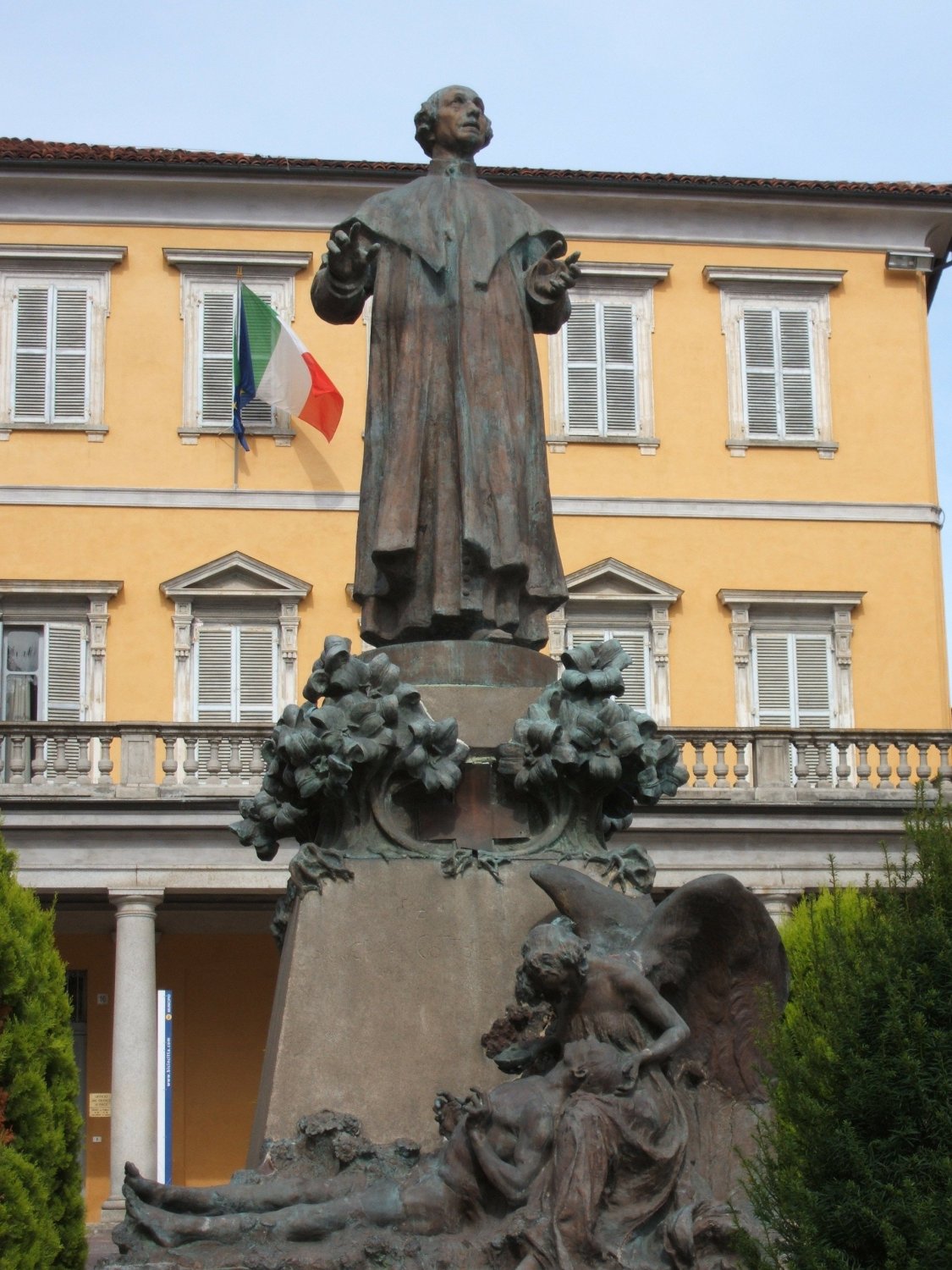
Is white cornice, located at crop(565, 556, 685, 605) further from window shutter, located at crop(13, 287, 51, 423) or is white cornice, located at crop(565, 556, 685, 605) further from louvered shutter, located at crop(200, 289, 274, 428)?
window shutter, located at crop(13, 287, 51, 423)

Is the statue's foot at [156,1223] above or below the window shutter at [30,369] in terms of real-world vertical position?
below

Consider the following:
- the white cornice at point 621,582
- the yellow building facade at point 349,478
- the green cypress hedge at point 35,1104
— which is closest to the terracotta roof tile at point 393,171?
the yellow building facade at point 349,478

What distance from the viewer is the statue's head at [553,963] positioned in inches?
250

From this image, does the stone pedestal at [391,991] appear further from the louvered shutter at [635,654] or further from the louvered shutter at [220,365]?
the louvered shutter at [220,365]

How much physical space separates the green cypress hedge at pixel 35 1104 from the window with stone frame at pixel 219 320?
20.4 metres

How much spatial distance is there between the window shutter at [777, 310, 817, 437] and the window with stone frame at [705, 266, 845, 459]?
0.04 ft

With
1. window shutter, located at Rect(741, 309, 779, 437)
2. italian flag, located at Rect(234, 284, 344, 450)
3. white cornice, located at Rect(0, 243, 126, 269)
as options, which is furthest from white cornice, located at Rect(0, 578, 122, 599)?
window shutter, located at Rect(741, 309, 779, 437)

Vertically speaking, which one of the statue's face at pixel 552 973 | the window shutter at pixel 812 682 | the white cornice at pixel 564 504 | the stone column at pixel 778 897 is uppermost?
the white cornice at pixel 564 504

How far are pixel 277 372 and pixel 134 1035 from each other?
8.72 meters

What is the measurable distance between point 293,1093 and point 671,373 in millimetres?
25922

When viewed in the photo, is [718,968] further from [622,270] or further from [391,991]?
[622,270]

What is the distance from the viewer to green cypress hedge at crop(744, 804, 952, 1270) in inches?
213

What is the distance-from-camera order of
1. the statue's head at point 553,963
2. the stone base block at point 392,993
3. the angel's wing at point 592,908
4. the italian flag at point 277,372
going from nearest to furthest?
the statue's head at point 553,963, the angel's wing at point 592,908, the stone base block at point 392,993, the italian flag at point 277,372

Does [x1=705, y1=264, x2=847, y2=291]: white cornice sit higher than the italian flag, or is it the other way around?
[x1=705, y1=264, x2=847, y2=291]: white cornice
